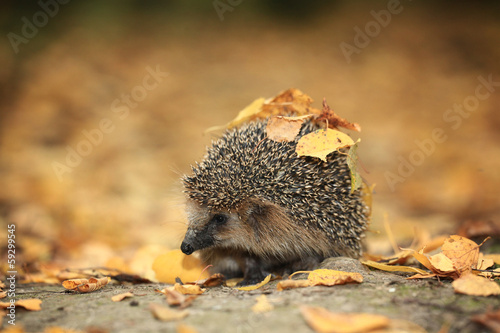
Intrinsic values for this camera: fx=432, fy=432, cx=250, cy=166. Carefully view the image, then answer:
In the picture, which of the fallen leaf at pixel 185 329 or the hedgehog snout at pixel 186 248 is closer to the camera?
the fallen leaf at pixel 185 329

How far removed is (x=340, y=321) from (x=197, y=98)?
9236 mm

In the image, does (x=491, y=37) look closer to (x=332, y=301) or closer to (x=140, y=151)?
(x=140, y=151)

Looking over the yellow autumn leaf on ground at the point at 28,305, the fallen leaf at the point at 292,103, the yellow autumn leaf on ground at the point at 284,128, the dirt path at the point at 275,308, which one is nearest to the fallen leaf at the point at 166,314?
the dirt path at the point at 275,308

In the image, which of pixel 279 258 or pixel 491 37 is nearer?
pixel 279 258

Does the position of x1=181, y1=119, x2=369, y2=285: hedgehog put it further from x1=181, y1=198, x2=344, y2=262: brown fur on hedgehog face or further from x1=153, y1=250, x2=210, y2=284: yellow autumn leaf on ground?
x1=153, y1=250, x2=210, y2=284: yellow autumn leaf on ground

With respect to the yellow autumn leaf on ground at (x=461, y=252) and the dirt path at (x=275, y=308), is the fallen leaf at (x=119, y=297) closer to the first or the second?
the dirt path at (x=275, y=308)

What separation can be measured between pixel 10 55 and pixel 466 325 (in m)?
11.2

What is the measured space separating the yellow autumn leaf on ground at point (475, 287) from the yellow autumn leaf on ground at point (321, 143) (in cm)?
124

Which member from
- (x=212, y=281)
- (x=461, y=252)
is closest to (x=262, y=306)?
(x=212, y=281)

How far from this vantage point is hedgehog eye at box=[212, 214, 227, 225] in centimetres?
356

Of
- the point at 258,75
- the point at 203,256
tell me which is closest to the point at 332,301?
the point at 203,256

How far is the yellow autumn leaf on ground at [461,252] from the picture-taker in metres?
2.95

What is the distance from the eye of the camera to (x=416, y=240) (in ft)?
16.4

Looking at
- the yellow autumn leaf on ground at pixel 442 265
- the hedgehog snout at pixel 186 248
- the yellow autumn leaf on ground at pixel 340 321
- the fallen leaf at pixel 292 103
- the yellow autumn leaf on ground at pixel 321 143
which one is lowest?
the yellow autumn leaf on ground at pixel 340 321
